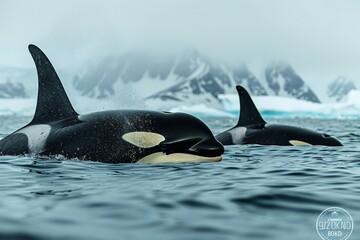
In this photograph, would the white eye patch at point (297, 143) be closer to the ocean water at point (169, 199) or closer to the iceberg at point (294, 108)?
the ocean water at point (169, 199)

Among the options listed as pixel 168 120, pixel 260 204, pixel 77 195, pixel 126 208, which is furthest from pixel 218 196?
pixel 168 120

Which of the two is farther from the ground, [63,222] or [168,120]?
[168,120]

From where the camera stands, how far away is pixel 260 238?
374 cm

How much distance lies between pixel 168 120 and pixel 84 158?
1429mm

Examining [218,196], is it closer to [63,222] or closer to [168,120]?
[63,222]

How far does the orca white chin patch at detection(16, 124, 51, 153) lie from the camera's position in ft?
26.9

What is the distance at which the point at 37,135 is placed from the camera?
8.39 m

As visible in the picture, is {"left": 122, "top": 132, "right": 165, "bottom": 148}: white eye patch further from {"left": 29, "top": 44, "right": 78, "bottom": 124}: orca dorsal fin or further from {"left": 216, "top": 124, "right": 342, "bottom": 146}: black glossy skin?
{"left": 216, "top": 124, "right": 342, "bottom": 146}: black glossy skin

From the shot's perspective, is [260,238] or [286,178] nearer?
[260,238]

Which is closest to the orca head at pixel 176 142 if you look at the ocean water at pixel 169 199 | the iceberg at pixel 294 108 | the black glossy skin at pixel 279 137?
the ocean water at pixel 169 199

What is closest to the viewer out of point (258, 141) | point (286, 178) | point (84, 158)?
point (286, 178)

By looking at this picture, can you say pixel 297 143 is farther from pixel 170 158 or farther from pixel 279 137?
pixel 170 158

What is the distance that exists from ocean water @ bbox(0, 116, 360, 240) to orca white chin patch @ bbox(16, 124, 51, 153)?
0.95 feet

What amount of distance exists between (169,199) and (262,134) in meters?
8.36
